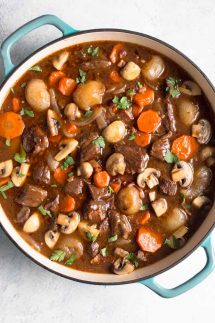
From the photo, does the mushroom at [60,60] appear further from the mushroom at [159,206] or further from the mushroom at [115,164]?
the mushroom at [159,206]

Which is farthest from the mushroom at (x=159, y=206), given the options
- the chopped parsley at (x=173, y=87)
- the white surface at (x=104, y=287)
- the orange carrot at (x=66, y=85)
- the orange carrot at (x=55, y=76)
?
the orange carrot at (x=55, y=76)

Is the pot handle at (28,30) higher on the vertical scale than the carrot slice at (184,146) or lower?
higher

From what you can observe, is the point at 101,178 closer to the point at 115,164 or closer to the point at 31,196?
the point at 115,164

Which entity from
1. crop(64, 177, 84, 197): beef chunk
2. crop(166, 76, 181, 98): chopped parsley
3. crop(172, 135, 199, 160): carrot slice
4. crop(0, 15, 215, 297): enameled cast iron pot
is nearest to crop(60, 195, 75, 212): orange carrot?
crop(64, 177, 84, 197): beef chunk

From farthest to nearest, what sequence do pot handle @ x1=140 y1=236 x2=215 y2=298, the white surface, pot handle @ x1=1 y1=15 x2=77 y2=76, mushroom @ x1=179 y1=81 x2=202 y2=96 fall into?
the white surface < mushroom @ x1=179 y1=81 x2=202 y2=96 < pot handle @ x1=140 y1=236 x2=215 y2=298 < pot handle @ x1=1 y1=15 x2=77 y2=76

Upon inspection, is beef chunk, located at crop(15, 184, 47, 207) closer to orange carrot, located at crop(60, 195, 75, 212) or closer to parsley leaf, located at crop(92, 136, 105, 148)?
orange carrot, located at crop(60, 195, 75, 212)

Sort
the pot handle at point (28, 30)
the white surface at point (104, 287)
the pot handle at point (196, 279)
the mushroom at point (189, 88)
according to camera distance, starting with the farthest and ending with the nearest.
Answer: the white surface at point (104, 287) < the mushroom at point (189, 88) < the pot handle at point (196, 279) < the pot handle at point (28, 30)
